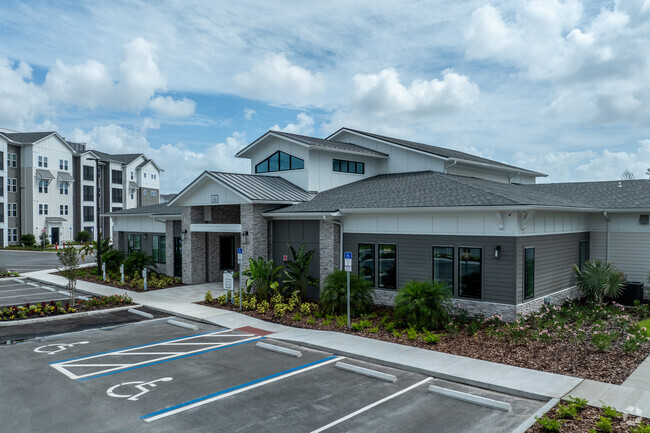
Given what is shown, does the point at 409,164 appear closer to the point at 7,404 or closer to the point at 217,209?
the point at 217,209

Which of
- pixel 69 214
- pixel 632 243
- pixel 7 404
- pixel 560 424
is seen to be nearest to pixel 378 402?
pixel 560 424

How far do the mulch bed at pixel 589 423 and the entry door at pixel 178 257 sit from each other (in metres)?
22.3

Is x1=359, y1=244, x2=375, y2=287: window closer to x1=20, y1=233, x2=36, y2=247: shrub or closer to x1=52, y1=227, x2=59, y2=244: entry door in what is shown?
x1=20, y1=233, x2=36, y2=247: shrub

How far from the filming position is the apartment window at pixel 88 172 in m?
65.3

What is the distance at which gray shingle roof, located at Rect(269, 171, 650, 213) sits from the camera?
16.5 metres

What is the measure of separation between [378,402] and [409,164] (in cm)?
1775

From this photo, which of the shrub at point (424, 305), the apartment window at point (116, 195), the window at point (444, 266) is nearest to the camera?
the shrub at point (424, 305)

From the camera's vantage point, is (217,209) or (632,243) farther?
(217,209)

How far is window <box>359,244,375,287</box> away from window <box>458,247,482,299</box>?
3669 mm

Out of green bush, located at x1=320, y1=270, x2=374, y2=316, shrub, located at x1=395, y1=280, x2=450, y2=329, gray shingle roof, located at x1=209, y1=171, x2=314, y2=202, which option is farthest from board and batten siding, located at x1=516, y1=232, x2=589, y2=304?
gray shingle roof, located at x1=209, y1=171, x2=314, y2=202

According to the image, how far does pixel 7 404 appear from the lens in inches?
373

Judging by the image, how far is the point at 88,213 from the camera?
6631 cm

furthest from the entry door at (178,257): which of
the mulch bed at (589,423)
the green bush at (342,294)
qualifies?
the mulch bed at (589,423)

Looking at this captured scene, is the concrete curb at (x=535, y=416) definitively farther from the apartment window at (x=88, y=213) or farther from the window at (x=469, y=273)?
the apartment window at (x=88, y=213)
